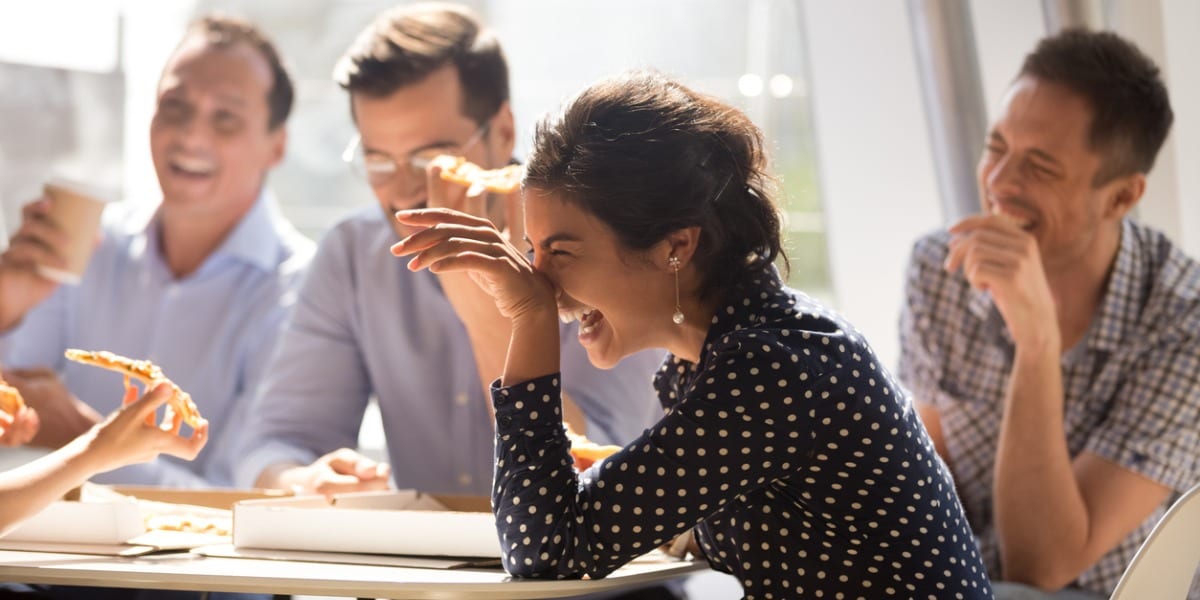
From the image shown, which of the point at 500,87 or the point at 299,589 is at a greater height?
the point at 500,87

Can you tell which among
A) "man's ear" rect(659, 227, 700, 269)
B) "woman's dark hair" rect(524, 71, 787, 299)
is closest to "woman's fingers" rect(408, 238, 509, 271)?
"woman's dark hair" rect(524, 71, 787, 299)

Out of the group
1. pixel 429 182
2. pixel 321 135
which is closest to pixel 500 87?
pixel 429 182

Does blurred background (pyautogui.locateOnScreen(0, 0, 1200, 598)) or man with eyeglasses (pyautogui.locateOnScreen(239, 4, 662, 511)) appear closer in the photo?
man with eyeglasses (pyautogui.locateOnScreen(239, 4, 662, 511))

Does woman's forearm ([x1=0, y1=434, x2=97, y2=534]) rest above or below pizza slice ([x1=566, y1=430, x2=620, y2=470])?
above

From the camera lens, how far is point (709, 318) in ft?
5.49

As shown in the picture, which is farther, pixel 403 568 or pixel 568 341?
pixel 568 341

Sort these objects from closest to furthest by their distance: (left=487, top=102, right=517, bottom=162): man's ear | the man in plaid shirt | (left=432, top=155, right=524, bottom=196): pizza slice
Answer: (left=432, top=155, right=524, bottom=196): pizza slice → the man in plaid shirt → (left=487, top=102, right=517, bottom=162): man's ear

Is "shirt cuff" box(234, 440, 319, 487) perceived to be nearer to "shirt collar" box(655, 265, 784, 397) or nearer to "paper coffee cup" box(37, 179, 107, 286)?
"paper coffee cup" box(37, 179, 107, 286)

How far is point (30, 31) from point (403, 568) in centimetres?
352

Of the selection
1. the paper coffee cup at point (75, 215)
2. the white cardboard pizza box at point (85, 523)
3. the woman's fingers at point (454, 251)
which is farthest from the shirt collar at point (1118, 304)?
the paper coffee cup at point (75, 215)

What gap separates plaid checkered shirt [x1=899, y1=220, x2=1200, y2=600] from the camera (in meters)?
2.28

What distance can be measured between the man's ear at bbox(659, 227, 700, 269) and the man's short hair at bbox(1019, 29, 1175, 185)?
1.17 m

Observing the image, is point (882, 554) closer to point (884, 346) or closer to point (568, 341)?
point (568, 341)

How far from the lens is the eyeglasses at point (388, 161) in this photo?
2.50 meters
